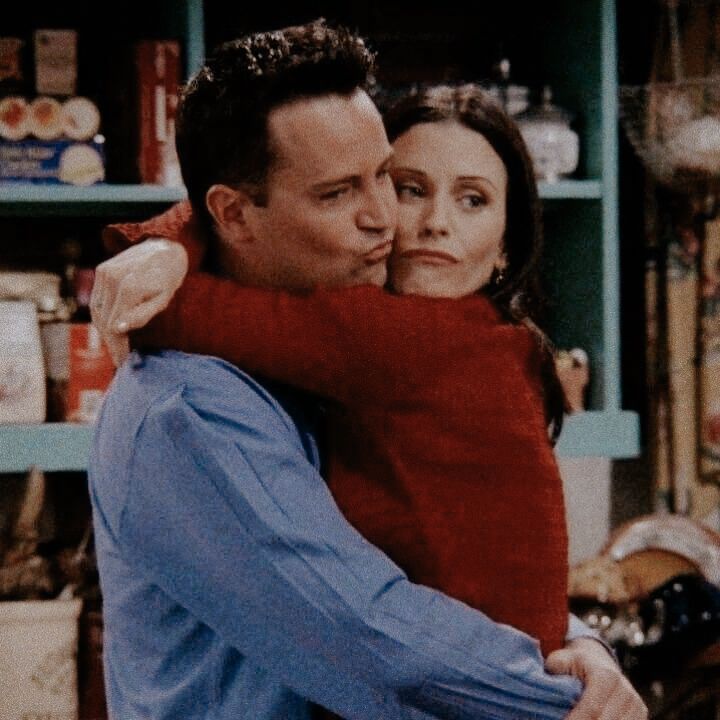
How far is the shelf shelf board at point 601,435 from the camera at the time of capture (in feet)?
7.75

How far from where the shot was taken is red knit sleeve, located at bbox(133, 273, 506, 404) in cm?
109

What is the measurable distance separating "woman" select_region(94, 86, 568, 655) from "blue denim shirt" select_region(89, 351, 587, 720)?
5 centimetres

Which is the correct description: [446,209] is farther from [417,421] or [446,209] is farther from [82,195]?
[82,195]

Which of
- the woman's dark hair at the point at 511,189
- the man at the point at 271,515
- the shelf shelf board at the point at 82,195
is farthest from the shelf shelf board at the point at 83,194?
the man at the point at 271,515

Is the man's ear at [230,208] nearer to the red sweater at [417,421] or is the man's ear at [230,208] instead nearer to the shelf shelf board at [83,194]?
the red sweater at [417,421]

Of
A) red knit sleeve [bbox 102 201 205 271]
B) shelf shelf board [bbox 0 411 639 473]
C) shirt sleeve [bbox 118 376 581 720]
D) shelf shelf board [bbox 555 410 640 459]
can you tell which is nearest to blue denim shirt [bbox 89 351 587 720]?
shirt sleeve [bbox 118 376 581 720]

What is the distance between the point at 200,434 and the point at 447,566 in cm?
24

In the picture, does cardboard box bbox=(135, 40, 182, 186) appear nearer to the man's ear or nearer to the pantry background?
the pantry background

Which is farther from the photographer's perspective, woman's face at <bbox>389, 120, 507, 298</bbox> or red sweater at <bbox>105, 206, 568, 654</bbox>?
woman's face at <bbox>389, 120, 507, 298</bbox>

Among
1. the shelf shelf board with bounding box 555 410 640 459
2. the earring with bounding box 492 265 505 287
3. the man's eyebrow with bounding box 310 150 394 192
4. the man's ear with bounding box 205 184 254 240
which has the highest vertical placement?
the man's eyebrow with bounding box 310 150 394 192

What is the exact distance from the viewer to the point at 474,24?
269cm

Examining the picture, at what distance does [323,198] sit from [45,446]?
1183 millimetres

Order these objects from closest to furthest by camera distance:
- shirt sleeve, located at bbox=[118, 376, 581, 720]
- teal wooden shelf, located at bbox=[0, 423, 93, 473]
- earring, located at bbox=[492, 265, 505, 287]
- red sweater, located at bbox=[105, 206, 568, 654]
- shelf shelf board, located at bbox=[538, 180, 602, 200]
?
shirt sleeve, located at bbox=[118, 376, 581, 720]
red sweater, located at bbox=[105, 206, 568, 654]
earring, located at bbox=[492, 265, 505, 287]
teal wooden shelf, located at bbox=[0, 423, 93, 473]
shelf shelf board, located at bbox=[538, 180, 602, 200]

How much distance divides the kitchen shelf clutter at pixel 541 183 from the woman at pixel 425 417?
1065 millimetres
